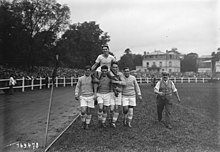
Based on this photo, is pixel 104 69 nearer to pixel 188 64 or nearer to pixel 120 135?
pixel 120 135

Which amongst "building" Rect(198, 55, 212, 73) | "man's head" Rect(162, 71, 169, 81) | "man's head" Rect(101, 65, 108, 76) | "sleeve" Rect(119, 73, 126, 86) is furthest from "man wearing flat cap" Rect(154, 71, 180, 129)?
"building" Rect(198, 55, 212, 73)

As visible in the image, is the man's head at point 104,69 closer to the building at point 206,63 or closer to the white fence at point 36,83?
the white fence at point 36,83

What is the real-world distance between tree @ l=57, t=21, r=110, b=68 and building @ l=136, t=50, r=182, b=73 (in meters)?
33.5

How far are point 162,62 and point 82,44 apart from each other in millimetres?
43709

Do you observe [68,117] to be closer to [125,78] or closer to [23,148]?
[125,78]

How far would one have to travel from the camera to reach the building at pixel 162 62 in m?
63.7

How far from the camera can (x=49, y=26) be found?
32156mm

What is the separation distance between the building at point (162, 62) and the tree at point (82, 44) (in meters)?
33.5

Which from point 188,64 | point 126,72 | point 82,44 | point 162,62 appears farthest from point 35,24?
point 188,64

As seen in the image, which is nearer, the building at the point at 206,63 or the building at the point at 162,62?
the building at the point at 206,63

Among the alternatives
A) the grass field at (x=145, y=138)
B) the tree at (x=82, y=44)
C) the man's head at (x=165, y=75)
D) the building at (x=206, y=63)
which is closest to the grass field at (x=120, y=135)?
the grass field at (x=145, y=138)

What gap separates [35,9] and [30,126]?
25.5 meters

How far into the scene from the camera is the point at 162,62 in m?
66.1

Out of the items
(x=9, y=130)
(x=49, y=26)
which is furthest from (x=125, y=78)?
(x=49, y=26)
